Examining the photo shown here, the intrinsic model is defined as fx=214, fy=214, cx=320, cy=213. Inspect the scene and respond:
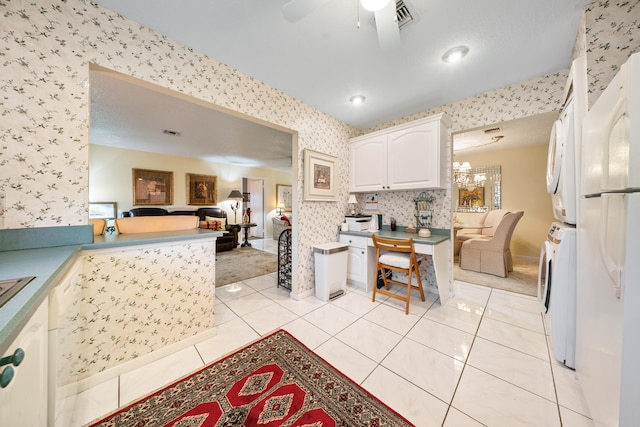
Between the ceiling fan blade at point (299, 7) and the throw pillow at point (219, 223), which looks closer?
the ceiling fan blade at point (299, 7)

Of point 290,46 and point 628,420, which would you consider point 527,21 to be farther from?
point 628,420

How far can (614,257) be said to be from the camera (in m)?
0.84

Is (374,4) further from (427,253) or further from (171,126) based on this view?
(171,126)

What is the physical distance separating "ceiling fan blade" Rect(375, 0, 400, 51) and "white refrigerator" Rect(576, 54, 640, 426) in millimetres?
960

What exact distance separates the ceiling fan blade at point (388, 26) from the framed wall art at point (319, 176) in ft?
4.92

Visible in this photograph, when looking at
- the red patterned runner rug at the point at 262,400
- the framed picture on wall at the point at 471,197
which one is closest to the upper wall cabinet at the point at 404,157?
the red patterned runner rug at the point at 262,400

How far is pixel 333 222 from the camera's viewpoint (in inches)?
122

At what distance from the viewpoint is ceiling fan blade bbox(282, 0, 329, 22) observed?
1.09 metres

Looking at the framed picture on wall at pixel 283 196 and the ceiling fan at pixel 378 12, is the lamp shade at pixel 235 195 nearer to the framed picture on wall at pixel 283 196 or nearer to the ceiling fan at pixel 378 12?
the framed picture on wall at pixel 283 196

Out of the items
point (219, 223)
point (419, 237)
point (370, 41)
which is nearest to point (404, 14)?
point (370, 41)

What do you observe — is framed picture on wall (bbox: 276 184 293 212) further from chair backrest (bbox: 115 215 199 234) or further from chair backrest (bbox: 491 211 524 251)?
chair backrest (bbox: 491 211 524 251)

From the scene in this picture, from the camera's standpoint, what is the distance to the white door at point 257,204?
716 centimetres

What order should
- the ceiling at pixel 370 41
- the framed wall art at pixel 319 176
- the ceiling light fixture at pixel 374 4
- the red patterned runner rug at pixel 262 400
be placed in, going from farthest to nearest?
the framed wall art at pixel 319 176, the ceiling at pixel 370 41, the red patterned runner rug at pixel 262 400, the ceiling light fixture at pixel 374 4

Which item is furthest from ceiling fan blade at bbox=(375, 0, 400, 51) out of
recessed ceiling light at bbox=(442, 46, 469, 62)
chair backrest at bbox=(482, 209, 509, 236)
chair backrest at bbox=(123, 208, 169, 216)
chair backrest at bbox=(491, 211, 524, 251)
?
chair backrest at bbox=(123, 208, 169, 216)
